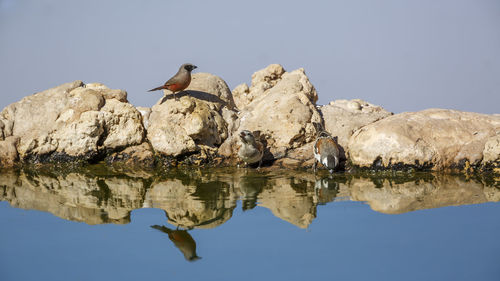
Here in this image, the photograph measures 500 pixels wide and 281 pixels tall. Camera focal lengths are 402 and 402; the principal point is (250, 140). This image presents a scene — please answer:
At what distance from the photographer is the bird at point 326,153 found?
8.68m

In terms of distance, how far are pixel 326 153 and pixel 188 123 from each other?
3.78 meters

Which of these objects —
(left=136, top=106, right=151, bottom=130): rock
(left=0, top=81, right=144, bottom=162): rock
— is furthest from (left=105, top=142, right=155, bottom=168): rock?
(left=136, top=106, right=151, bottom=130): rock

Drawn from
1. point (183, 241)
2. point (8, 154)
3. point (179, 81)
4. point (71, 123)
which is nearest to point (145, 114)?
point (179, 81)

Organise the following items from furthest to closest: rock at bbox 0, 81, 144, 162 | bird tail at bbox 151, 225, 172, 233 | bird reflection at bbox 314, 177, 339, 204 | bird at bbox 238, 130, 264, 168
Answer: rock at bbox 0, 81, 144, 162, bird at bbox 238, 130, 264, 168, bird reflection at bbox 314, 177, 339, 204, bird tail at bbox 151, 225, 172, 233

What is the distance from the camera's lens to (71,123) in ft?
35.2

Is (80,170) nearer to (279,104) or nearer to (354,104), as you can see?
(279,104)

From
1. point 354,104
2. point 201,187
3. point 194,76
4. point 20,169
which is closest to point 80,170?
point 20,169

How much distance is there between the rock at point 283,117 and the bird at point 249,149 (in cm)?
76

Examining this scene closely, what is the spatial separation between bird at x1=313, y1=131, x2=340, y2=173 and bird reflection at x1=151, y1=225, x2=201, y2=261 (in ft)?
14.9

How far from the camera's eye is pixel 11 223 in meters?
5.61

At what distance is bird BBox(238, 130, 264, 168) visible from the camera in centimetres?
935

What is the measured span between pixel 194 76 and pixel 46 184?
6298mm

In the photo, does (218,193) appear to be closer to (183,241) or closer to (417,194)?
(183,241)

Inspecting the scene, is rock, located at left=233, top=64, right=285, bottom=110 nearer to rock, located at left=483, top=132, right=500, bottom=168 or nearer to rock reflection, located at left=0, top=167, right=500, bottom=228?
rock reflection, located at left=0, top=167, right=500, bottom=228
